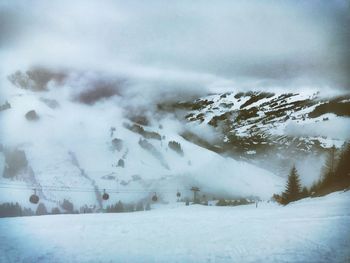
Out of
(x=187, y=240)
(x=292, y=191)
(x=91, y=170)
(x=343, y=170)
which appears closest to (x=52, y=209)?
(x=91, y=170)

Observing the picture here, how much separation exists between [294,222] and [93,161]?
156004mm

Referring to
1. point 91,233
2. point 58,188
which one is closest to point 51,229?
point 91,233

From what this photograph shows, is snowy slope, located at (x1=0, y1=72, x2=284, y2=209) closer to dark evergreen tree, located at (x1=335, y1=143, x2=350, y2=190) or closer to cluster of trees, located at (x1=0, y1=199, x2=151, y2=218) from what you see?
cluster of trees, located at (x1=0, y1=199, x2=151, y2=218)

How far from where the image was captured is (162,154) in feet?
656

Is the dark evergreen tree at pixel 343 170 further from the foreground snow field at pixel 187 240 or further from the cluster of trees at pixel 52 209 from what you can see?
the cluster of trees at pixel 52 209

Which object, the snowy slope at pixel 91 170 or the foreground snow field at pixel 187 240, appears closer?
the foreground snow field at pixel 187 240

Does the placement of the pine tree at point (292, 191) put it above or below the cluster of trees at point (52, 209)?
above

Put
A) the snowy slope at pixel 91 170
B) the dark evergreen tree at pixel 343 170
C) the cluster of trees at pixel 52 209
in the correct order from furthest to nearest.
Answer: the snowy slope at pixel 91 170, the cluster of trees at pixel 52 209, the dark evergreen tree at pixel 343 170

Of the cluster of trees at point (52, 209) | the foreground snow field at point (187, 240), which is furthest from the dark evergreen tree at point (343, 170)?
the cluster of trees at point (52, 209)

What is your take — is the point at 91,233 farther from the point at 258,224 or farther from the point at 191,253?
the point at 258,224

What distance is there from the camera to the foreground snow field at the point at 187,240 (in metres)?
16.2

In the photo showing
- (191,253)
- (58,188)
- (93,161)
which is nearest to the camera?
(191,253)

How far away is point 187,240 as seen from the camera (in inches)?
726

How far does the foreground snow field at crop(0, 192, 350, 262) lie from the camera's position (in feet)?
53.3
